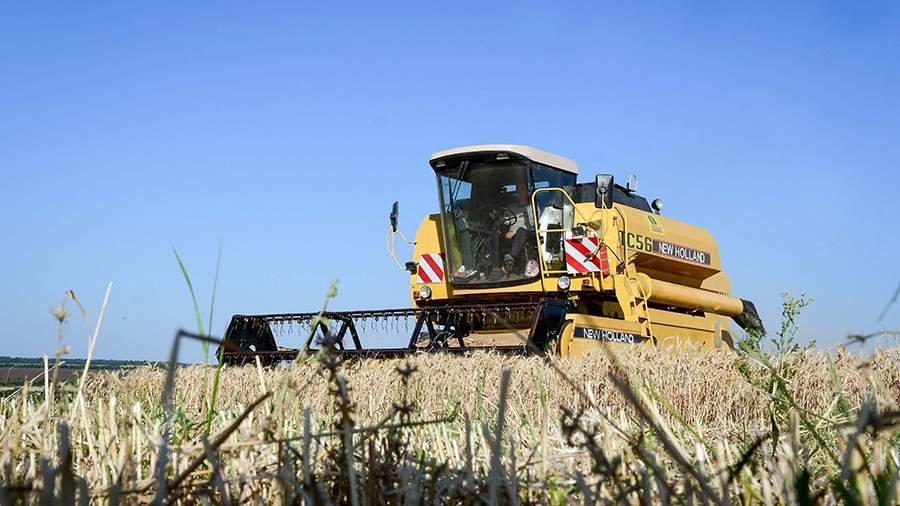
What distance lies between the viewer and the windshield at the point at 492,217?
1188 centimetres

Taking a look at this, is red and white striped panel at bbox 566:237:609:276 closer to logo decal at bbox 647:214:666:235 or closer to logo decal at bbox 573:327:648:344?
logo decal at bbox 573:327:648:344

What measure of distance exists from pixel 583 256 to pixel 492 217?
3.74ft

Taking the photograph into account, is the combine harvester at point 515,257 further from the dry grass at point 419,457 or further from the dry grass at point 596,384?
the dry grass at point 419,457

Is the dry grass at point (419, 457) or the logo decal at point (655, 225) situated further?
the logo decal at point (655, 225)

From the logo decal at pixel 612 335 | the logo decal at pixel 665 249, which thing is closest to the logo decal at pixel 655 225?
the logo decal at pixel 665 249

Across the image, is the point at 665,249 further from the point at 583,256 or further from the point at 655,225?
the point at 583,256

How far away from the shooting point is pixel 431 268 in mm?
12750

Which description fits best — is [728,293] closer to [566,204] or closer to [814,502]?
[566,204]

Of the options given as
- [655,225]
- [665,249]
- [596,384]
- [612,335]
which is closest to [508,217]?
[612,335]

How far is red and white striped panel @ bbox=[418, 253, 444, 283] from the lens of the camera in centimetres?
1268

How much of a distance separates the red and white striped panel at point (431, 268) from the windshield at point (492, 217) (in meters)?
0.31

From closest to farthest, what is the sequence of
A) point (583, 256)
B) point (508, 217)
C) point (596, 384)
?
point (596, 384), point (583, 256), point (508, 217)

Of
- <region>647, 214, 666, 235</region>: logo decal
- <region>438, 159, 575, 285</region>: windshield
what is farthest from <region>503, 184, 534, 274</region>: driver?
<region>647, 214, 666, 235</region>: logo decal

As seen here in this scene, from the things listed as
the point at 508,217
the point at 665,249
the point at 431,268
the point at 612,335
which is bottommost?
the point at 612,335
